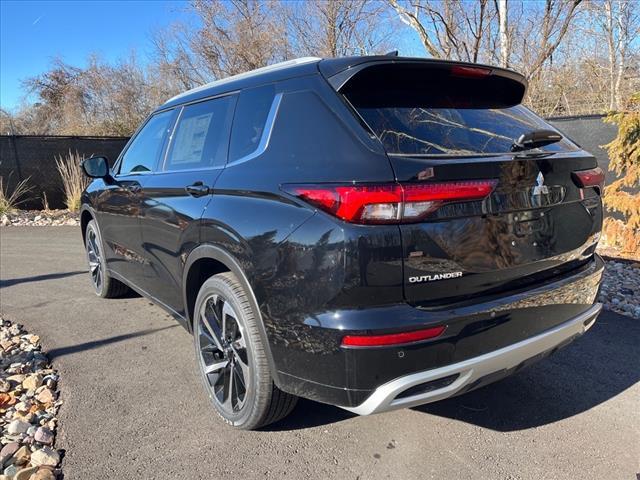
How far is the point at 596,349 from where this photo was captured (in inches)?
144

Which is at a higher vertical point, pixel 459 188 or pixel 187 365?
pixel 459 188

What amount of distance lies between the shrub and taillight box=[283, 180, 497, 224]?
5.61 metres

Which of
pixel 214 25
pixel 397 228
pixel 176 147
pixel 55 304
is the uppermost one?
pixel 214 25

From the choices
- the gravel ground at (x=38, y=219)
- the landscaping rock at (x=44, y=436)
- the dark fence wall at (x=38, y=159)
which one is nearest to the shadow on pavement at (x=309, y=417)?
the landscaping rock at (x=44, y=436)

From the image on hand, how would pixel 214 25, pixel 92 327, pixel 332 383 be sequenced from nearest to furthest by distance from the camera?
pixel 332 383 → pixel 92 327 → pixel 214 25

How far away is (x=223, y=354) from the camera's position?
9.34ft

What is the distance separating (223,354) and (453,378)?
136cm

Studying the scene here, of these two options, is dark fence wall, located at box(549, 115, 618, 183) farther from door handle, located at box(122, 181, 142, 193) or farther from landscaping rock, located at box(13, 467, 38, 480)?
landscaping rock, located at box(13, 467, 38, 480)

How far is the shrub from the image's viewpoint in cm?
633

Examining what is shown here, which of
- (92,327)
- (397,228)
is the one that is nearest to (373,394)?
(397,228)

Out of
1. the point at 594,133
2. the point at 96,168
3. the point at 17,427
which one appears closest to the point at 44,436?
the point at 17,427

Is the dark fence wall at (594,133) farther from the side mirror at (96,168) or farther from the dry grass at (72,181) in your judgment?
the dry grass at (72,181)

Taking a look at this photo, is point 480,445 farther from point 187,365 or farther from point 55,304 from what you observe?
point 55,304

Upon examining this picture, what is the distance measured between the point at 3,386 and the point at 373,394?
276 centimetres
